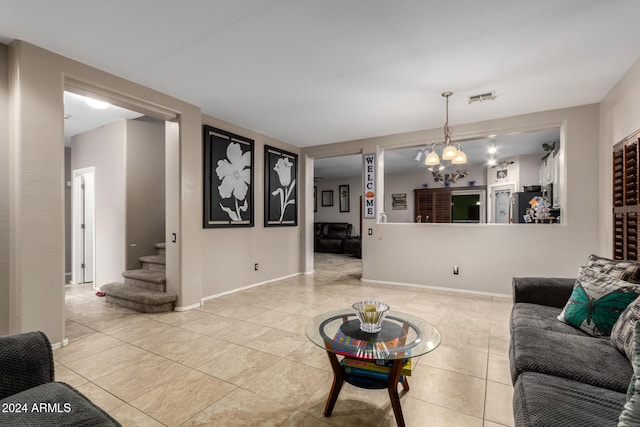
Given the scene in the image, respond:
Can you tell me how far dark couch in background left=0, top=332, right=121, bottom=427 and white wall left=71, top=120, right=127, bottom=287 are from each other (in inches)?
151

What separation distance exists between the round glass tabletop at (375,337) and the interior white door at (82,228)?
5.40 meters

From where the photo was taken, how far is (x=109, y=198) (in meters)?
4.95

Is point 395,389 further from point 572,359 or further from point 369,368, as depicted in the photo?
point 572,359

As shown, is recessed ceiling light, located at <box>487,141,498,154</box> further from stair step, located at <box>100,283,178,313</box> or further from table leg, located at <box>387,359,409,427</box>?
stair step, located at <box>100,283,178,313</box>

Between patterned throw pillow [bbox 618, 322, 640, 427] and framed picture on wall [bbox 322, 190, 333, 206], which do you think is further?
framed picture on wall [bbox 322, 190, 333, 206]

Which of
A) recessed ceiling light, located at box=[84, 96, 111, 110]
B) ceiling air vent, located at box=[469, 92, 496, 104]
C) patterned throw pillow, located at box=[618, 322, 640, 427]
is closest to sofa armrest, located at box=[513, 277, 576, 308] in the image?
patterned throw pillow, located at box=[618, 322, 640, 427]

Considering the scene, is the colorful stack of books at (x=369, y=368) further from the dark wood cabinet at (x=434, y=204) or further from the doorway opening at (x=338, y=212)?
the dark wood cabinet at (x=434, y=204)

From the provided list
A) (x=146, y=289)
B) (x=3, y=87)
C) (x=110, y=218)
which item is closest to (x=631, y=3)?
(x=3, y=87)

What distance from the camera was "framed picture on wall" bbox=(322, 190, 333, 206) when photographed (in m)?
11.1

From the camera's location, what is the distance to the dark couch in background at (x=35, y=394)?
105cm

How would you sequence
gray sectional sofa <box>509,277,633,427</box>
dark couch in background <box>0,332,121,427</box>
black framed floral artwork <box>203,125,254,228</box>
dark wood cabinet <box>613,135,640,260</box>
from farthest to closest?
black framed floral artwork <box>203,125,254,228</box> < dark wood cabinet <box>613,135,640,260</box> < gray sectional sofa <box>509,277,633,427</box> < dark couch in background <box>0,332,121,427</box>

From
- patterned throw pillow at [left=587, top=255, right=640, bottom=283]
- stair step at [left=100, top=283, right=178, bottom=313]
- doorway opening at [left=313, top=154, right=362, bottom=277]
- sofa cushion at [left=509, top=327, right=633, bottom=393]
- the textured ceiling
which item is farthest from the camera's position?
doorway opening at [left=313, top=154, right=362, bottom=277]

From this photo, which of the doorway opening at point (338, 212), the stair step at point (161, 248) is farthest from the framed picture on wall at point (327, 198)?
the stair step at point (161, 248)

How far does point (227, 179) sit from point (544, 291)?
4.03 meters
